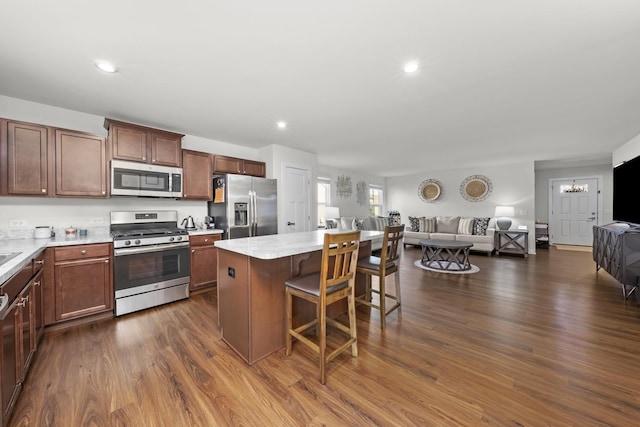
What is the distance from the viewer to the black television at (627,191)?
3.59m

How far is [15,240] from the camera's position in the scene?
8.54ft

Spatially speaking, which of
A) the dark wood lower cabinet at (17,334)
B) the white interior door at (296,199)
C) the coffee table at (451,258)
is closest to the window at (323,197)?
the white interior door at (296,199)

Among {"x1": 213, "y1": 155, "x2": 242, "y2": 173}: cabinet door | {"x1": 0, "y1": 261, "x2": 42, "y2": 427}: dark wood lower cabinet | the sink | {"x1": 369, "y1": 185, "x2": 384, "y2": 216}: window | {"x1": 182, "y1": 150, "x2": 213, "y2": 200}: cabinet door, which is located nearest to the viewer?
{"x1": 0, "y1": 261, "x2": 42, "y2": 427}: dark wood lower cabinet

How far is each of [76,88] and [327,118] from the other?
8.54 feet

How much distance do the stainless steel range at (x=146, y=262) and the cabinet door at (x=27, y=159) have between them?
761mm

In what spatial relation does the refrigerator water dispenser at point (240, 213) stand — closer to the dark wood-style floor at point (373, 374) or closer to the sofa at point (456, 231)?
the dark wood-style floor at point (373, 374)

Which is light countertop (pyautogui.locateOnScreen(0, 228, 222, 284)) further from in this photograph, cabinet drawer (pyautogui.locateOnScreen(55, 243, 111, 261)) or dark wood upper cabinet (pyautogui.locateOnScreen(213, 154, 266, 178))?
dark wood upper cabinet (pyautogui.locateOnScreen(213, 154, 266, 178))

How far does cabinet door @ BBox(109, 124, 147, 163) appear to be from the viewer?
2.93m

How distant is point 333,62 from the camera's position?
205cm

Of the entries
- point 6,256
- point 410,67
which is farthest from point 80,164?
point 410,67

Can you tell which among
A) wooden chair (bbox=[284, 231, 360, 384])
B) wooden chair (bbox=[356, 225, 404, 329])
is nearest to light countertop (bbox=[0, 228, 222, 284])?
wooden chair (bbox=[284, 231, 360, 384])

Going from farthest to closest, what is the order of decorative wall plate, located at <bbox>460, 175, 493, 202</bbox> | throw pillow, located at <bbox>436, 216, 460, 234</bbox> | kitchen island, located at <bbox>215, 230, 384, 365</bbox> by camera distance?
decorative wall plate, located at <bbox>460, 175, 493, 202</bbox>
throw pillow, located at <bbox>436, 216, 460, 234</bbox>
kitchen island, located at <bbox>215, 230, 384, 365</bbox>

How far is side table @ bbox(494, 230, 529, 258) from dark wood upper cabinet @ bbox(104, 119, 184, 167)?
6.98 m

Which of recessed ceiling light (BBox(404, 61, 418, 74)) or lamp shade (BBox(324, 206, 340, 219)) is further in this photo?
lamp shade (BBox(324, 206, 340, 219))
